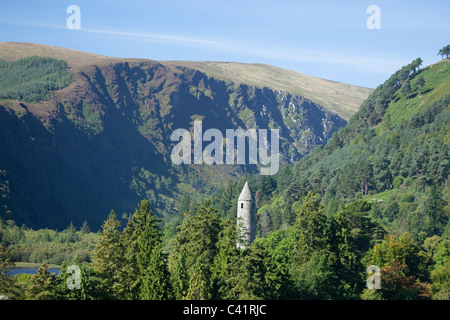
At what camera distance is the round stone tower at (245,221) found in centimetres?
8156

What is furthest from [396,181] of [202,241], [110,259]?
[110,259]

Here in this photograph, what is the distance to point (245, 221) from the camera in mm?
83875

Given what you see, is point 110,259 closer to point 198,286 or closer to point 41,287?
point 198,286

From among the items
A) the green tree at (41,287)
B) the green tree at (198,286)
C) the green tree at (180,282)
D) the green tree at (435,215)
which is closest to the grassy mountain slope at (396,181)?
the green tree at (435,215)

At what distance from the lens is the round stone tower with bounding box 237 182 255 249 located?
268ft

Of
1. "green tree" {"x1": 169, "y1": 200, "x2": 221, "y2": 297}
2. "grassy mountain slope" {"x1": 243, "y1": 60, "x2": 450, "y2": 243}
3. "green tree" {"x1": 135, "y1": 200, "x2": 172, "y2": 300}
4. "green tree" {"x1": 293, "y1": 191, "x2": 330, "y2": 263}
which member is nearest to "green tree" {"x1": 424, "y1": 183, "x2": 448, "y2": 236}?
"grassy mountain slope" {"x1": 243, "y1": 60, "x2": 450, "y2": 243}

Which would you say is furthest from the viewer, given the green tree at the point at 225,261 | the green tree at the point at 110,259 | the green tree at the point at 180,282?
the green tree at the point at 225,261

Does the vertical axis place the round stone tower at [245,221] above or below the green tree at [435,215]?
above

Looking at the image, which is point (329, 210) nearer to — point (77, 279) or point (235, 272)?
point (235, 272)

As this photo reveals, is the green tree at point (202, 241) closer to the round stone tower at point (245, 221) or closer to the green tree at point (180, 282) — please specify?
the round stone tower at point (245, 221)

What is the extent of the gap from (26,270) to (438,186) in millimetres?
102458

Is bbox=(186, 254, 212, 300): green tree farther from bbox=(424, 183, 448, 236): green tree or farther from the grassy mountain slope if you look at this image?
bbox=(424, 183, 448, 236): green tree
